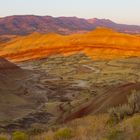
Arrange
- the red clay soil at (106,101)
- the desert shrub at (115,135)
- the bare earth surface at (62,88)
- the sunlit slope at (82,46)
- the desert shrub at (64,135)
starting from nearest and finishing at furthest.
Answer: the desert shrub at (115,135)
the desert shrub at (64,135)
the red clay soil at (106,101)
the bare earth surface at (62,88)
the sunlit slope at (82,46)

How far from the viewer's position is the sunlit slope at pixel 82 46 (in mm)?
72650

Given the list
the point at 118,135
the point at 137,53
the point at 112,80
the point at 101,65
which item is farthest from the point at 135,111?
the point at 137,53

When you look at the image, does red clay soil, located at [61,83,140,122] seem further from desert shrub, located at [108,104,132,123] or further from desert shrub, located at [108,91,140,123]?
desert shrub, located at [108,104,132,123]

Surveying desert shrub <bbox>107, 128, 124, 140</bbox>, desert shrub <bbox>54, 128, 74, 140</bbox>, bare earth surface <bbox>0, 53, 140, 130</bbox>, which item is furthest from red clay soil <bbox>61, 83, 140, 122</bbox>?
desert shrub <bbox>107, 128, 124, 140</bbox>

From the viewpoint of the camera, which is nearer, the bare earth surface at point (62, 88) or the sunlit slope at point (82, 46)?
the bare earth surface at point (62, 88)

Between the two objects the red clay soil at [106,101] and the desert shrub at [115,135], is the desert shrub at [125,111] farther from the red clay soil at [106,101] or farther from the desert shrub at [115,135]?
the red clay soil at [106,101]

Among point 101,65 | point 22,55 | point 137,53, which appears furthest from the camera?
point 22,55

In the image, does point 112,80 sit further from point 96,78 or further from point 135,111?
point 135,111

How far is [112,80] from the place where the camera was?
157 ft

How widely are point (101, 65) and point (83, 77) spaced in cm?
1025

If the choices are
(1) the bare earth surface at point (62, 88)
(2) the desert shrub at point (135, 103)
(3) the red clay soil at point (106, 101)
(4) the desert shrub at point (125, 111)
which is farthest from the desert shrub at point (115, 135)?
(3) the red clay soil at point (106, 101)

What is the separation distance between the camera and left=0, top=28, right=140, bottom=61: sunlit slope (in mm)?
72650

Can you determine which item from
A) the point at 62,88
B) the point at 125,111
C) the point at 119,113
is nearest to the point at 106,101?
the point at 125,111

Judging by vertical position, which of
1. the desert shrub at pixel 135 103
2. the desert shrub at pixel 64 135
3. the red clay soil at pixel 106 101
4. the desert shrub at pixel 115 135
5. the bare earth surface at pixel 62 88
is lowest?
the bare earth surface at pixel 62 88
